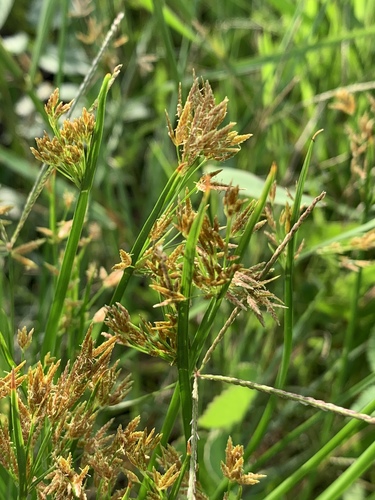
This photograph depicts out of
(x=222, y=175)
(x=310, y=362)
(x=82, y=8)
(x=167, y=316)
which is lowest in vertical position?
(x=310, y=362)

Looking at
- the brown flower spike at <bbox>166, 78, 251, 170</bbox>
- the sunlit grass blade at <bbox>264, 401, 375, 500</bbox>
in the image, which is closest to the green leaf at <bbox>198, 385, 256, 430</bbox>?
the sunlit grass blade at <bbox>264, 401, 375, 500</bbox>

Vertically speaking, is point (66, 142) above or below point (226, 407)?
above

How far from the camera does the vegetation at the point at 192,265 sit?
15.0 inches

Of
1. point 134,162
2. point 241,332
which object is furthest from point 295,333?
point 134,162

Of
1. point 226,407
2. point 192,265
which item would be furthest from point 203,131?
point 226,407

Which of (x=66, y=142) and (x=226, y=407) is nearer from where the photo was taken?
(x=66, y=142)

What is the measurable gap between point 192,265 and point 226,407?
0.36m

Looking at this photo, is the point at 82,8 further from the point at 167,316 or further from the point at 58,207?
the point at 167,316

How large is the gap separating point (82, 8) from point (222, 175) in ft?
1.45

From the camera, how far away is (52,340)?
49 centimetres

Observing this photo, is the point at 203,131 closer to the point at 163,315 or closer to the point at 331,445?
the point at 163,315

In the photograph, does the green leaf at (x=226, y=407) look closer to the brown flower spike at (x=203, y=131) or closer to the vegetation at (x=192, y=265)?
the vegetation at (x=192, y=265)

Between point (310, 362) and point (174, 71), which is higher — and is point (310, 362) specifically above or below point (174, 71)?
below

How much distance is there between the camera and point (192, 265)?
0.36m
